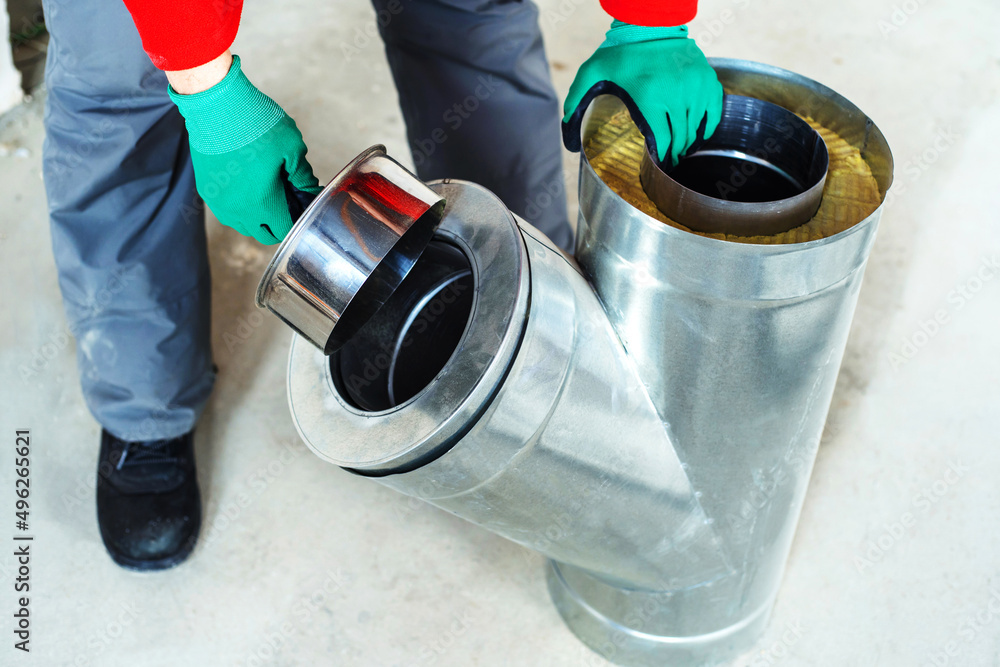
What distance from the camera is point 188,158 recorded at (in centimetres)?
126

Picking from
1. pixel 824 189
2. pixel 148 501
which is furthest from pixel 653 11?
pixel 148 501

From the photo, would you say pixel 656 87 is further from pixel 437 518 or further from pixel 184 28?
pixel 437 518

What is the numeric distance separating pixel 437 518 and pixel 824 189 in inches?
31.6

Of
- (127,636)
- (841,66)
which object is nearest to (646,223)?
(127,636)

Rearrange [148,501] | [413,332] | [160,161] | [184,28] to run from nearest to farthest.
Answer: [184,28]
[413,332]
[160,161]
[148,501]

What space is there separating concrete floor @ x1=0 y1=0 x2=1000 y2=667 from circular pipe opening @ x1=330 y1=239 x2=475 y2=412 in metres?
0.48

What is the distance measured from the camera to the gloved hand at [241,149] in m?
0.86

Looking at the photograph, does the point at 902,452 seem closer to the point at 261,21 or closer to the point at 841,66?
the point at 841,66

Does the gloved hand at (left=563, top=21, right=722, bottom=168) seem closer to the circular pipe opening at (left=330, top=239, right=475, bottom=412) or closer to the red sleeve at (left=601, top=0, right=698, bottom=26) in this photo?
the red sleeve at (left=601, top=0, right=698, bottom=26)

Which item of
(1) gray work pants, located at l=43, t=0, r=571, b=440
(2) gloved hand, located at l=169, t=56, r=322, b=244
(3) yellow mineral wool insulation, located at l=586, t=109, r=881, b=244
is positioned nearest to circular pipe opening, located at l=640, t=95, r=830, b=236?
(3) yellow mineral wool insulation, located at l=586, t=109, r=881, b=244

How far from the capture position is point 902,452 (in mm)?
1399

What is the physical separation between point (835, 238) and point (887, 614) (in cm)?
75

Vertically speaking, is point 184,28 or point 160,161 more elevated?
point 184,28

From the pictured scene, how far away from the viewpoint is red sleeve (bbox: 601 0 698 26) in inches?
35.2
